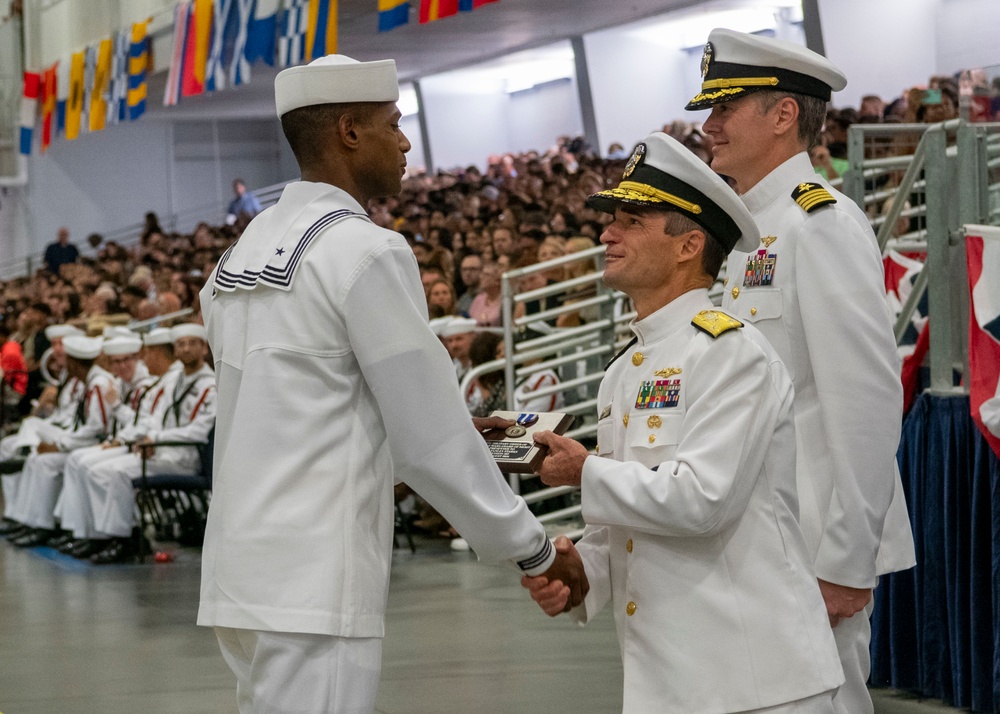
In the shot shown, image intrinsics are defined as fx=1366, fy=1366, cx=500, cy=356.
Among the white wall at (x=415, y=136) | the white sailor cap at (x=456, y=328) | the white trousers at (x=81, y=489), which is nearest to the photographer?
the white sailor cap at (x=456, y=328)

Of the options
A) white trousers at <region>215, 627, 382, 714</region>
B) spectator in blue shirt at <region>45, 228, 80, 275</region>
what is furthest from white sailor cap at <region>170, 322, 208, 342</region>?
spectator in blue shirt at <region>45, 228, 80, 275</region>

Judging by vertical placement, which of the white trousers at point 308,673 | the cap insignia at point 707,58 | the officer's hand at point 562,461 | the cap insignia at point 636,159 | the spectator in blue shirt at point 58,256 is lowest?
the white trousers at point 308,673

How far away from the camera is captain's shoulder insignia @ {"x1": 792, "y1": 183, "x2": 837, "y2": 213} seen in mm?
2549

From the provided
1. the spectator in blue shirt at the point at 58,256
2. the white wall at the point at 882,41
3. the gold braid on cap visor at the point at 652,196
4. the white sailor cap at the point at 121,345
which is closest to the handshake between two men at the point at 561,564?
the gold braid on cap visor at the point at 652,196

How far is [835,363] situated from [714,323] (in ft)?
1.44

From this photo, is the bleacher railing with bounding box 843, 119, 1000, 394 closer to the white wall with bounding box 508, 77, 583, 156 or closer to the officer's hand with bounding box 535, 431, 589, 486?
the officer's hand with bounding box 535, 431, 589, 486

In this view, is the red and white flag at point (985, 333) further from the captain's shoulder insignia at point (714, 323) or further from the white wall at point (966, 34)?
the white wall at point (966, 34)

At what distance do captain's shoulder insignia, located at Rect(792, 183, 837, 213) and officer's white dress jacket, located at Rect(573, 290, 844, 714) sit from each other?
51 centimetres

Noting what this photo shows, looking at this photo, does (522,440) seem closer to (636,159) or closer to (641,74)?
(636,159)

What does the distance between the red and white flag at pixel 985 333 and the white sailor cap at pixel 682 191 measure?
198cm

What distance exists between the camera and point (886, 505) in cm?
247

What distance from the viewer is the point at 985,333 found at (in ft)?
13.2

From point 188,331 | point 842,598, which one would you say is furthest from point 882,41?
point 842,598

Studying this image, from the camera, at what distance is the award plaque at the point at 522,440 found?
2.26 meters
